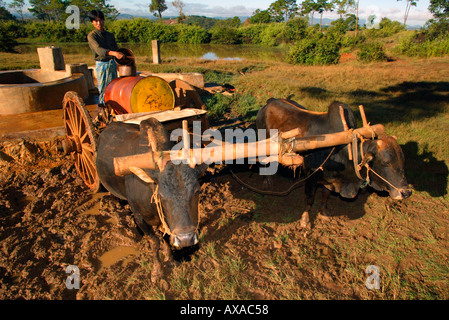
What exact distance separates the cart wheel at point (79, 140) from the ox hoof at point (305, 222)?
3410 mm

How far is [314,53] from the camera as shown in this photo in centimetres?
2509

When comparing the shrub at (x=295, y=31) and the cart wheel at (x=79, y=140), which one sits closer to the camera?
the cart wheel at (x=79, y=140)

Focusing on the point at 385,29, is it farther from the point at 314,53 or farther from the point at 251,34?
the point at 314,53

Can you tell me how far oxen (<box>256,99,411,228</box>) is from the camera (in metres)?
3.50

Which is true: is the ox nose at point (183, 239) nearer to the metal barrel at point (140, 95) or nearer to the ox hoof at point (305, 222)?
the ox hoof at point (305, 222)

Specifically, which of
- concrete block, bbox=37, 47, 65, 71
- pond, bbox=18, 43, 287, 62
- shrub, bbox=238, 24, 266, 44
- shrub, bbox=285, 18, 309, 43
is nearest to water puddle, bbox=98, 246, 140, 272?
concrete block, bbox=37, 47, 65, 71

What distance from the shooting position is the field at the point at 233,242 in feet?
10.8

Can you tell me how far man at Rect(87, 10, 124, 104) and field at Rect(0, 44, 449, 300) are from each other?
6.70ft

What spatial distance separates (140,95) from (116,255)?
2.46 m

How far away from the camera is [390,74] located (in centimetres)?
1580

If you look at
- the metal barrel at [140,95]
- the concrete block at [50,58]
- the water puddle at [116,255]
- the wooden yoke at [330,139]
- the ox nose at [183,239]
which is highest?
the concrete block at [50,58]

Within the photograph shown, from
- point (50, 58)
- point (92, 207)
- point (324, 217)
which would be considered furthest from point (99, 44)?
point (50, 58)

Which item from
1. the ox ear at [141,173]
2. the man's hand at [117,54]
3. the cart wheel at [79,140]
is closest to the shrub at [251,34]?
the man's hand at [117,54]
